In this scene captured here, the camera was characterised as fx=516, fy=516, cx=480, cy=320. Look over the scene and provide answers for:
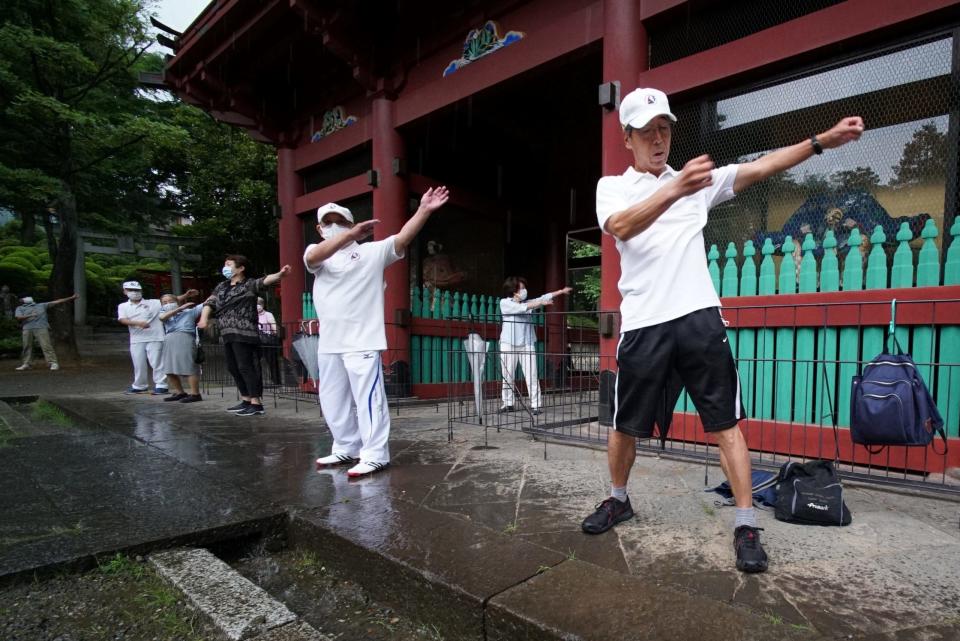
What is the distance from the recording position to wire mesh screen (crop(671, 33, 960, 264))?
332 cm

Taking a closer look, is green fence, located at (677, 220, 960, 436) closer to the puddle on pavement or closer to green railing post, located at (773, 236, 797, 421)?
green railing post, located at (773, 236, 797, 421)

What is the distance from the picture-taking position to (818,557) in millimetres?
2012

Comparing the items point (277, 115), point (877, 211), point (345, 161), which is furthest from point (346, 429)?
point (277, 115)

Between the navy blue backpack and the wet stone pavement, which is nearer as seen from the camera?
the wet stone pavement

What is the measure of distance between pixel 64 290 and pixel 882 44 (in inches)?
622

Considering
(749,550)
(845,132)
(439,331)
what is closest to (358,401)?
(749,550)

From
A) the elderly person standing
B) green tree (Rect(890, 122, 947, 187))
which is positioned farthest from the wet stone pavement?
the elderly person standing

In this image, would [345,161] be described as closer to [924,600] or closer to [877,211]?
[877,211]

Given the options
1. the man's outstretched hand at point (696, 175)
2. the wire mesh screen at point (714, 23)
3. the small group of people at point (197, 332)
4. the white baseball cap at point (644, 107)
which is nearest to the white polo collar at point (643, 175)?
the white baseball cap at point (644, 107)

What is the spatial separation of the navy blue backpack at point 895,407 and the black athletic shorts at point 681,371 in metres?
0.90

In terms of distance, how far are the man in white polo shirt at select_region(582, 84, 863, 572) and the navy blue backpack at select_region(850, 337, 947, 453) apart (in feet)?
2.97

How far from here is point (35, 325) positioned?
38.4ft

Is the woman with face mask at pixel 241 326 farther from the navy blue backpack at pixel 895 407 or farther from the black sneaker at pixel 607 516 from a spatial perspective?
the navy blue backpack at pixel 895 407

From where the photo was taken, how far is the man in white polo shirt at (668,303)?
208 centimetres
